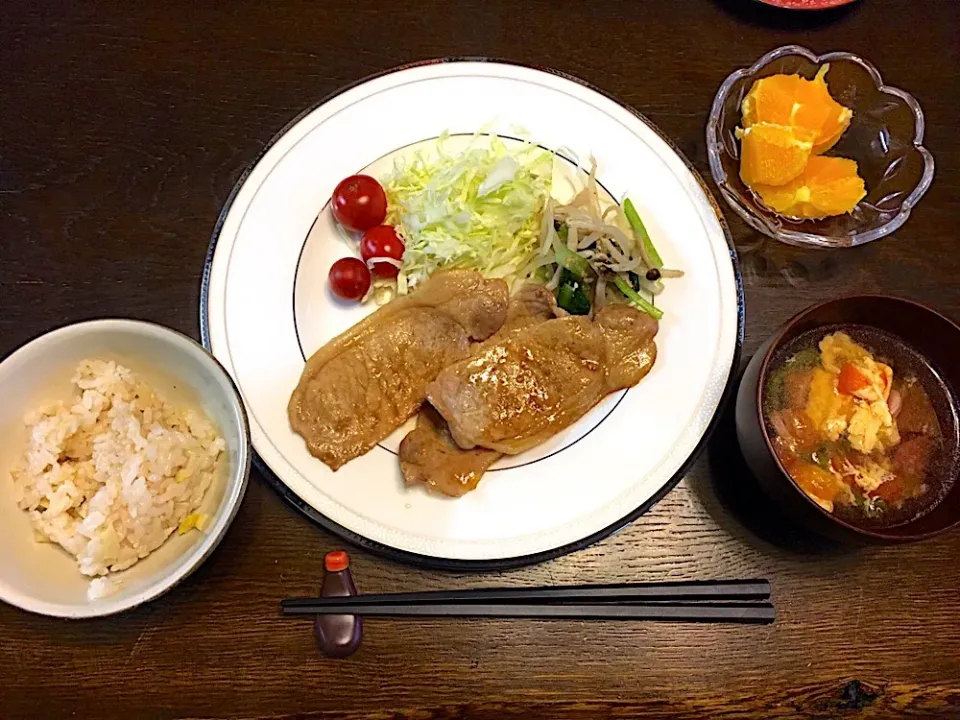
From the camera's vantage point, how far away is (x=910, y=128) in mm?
Result: 2777

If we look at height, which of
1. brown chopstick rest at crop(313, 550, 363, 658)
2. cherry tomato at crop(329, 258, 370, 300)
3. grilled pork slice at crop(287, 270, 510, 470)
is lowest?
brown chopstick rest at crop(313, 550, 363, 658)

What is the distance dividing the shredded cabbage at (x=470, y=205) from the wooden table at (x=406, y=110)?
51 centimetres

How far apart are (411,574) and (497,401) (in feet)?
1.94

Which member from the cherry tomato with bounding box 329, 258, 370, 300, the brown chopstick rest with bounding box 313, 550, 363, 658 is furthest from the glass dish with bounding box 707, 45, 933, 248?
the brown chopstick rest with bounding box 313, 550, 363, 658

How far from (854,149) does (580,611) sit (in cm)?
198

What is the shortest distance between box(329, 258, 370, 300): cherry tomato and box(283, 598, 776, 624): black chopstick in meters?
0.98

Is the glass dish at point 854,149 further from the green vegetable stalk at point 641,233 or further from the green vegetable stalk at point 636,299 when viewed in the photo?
the green vegetable stalk at point 636,299

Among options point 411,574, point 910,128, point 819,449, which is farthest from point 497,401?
point 910,128

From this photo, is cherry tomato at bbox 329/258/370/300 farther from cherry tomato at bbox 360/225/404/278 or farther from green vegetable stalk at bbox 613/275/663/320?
green vegetable stalk at bbox 613/275/663/320

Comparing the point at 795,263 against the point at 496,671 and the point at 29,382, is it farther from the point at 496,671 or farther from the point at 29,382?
the point at 29,382

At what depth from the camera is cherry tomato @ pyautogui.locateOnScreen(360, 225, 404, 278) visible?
97.9 inches

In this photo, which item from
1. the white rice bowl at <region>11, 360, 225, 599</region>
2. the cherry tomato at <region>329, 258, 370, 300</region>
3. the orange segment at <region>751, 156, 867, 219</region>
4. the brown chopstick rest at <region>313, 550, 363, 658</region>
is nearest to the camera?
the white rice bowl at <region>11, 360, 225, 599</region>

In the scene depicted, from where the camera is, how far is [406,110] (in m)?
2.62

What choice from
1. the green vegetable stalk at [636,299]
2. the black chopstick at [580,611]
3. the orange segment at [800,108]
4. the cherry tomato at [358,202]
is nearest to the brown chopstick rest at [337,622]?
the black chopstick at [580,611]
